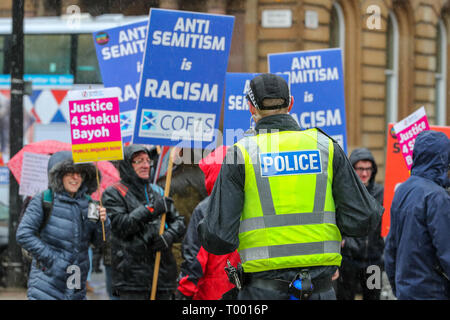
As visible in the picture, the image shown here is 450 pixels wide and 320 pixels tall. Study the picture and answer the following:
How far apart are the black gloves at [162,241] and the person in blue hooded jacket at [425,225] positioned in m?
1.84

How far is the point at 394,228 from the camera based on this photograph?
443cm

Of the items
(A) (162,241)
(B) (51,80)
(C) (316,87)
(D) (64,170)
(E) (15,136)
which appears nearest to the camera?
(D) (64,170)

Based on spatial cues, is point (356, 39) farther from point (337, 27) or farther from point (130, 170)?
point (130, 170)

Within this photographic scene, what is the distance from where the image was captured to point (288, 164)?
3.28 metres

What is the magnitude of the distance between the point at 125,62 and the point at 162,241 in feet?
6.86

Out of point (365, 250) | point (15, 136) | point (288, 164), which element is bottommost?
point (365, 250)

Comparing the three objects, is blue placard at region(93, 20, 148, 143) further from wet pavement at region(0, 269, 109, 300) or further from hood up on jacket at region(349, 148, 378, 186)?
wet pavement at region(0, 269, 109, 300)

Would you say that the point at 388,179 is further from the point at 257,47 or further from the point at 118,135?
the point at 257,47

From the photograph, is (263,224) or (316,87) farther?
(316,87)

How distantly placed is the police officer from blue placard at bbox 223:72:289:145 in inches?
85.8

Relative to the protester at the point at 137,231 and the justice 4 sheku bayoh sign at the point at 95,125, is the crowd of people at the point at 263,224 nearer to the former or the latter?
the protester at the point at 137,231

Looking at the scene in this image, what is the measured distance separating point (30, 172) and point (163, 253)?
7.69 feet

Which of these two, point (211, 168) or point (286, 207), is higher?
point (211, 168)

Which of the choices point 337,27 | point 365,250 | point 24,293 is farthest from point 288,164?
point 337,27
